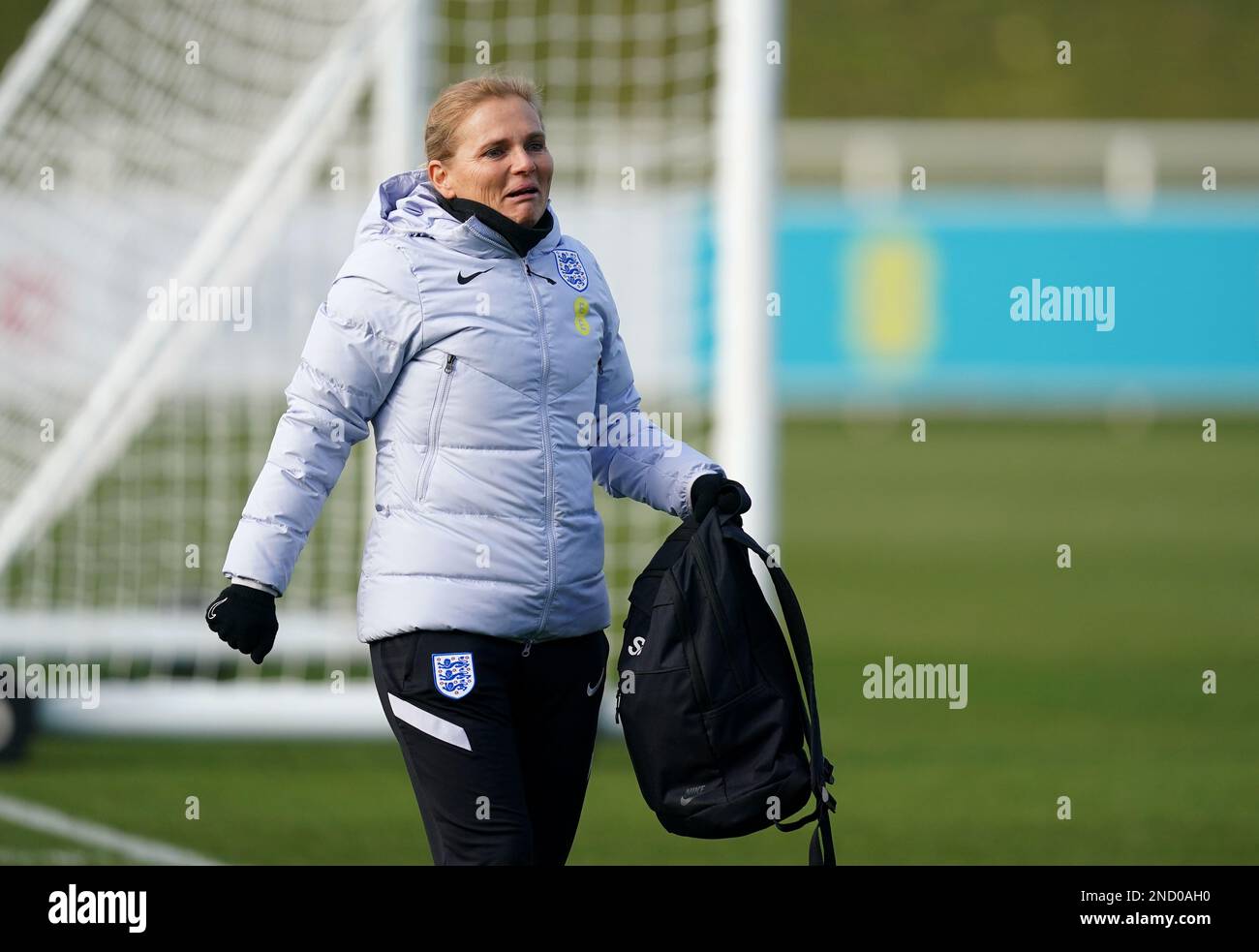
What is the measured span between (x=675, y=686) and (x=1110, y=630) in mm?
6459

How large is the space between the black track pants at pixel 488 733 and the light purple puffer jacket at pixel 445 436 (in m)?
0.05

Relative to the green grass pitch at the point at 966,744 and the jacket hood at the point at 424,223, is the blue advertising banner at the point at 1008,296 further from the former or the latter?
the jacket hood at the point at 424,223

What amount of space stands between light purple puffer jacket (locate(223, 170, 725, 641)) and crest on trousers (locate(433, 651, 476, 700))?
6 centimetres

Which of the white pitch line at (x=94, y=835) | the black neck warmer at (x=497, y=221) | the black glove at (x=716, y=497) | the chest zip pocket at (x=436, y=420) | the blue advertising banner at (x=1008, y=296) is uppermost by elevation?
the blue advertising banner at (x=1008, y=296)

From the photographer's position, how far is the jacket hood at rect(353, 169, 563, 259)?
375 cm

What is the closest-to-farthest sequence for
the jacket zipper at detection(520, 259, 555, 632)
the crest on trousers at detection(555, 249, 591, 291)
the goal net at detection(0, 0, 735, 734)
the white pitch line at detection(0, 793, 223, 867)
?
the jacket zipper at detection(520, 259, 555, 632) → the crest on trousers at detection(555, 249, 591, 291) → the white pitch line at detection(0, 793, 223, 867) → the goal net at detection(0, 0, 735, 734)

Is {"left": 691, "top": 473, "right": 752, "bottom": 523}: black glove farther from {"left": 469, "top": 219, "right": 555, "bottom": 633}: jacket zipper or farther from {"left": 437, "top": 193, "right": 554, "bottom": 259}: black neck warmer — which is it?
{"left": 437, "top": 193, "right": 554, "bottom": 259}: black neck warmer

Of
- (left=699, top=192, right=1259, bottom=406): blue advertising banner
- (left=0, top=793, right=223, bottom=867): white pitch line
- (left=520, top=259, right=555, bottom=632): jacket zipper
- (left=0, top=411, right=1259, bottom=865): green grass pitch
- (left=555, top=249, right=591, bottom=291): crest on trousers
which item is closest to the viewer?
(left=520, top=259, right=555, bottom=632): jacket zipper

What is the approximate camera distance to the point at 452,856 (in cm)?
363

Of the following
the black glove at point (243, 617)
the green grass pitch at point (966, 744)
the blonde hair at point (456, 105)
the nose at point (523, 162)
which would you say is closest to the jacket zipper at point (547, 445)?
the nose at point (523, 162)

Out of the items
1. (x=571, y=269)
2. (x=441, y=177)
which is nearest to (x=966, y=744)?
(x=571, y=269)

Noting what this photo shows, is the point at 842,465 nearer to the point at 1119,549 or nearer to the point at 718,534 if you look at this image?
the point at 1119,549

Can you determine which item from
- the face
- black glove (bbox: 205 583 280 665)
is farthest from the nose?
black glove (bbox: 205 583 280 665)

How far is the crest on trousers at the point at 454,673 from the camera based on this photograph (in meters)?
3.65
